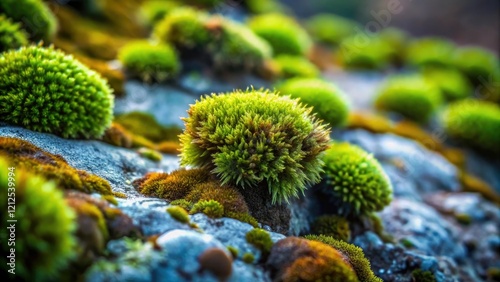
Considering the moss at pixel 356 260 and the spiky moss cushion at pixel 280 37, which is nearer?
the moss at pixel 356 260

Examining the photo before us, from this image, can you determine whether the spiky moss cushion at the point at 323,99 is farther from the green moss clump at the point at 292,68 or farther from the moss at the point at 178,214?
the moss at the point at 178,214

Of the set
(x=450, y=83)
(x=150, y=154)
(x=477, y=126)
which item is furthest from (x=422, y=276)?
(x=450, y=83)

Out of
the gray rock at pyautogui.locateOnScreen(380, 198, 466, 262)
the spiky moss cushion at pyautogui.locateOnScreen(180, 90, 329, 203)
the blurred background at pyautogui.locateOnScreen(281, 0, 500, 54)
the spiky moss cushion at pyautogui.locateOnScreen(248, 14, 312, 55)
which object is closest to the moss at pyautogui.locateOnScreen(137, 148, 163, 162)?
the spiky moss cushion at pyautogui.locateOnScreen(180, 90, 329, 203)

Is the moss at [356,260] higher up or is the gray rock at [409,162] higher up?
the gray rock at [409,162]

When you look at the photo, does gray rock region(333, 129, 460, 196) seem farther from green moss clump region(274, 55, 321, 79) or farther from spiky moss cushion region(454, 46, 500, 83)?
spiky moss cushion region(454, 46, 500, 83)

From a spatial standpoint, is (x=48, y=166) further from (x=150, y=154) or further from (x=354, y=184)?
(x=354, y=184)

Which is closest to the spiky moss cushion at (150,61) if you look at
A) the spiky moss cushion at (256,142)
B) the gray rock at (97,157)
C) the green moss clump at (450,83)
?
the gray rock at (97,157)
